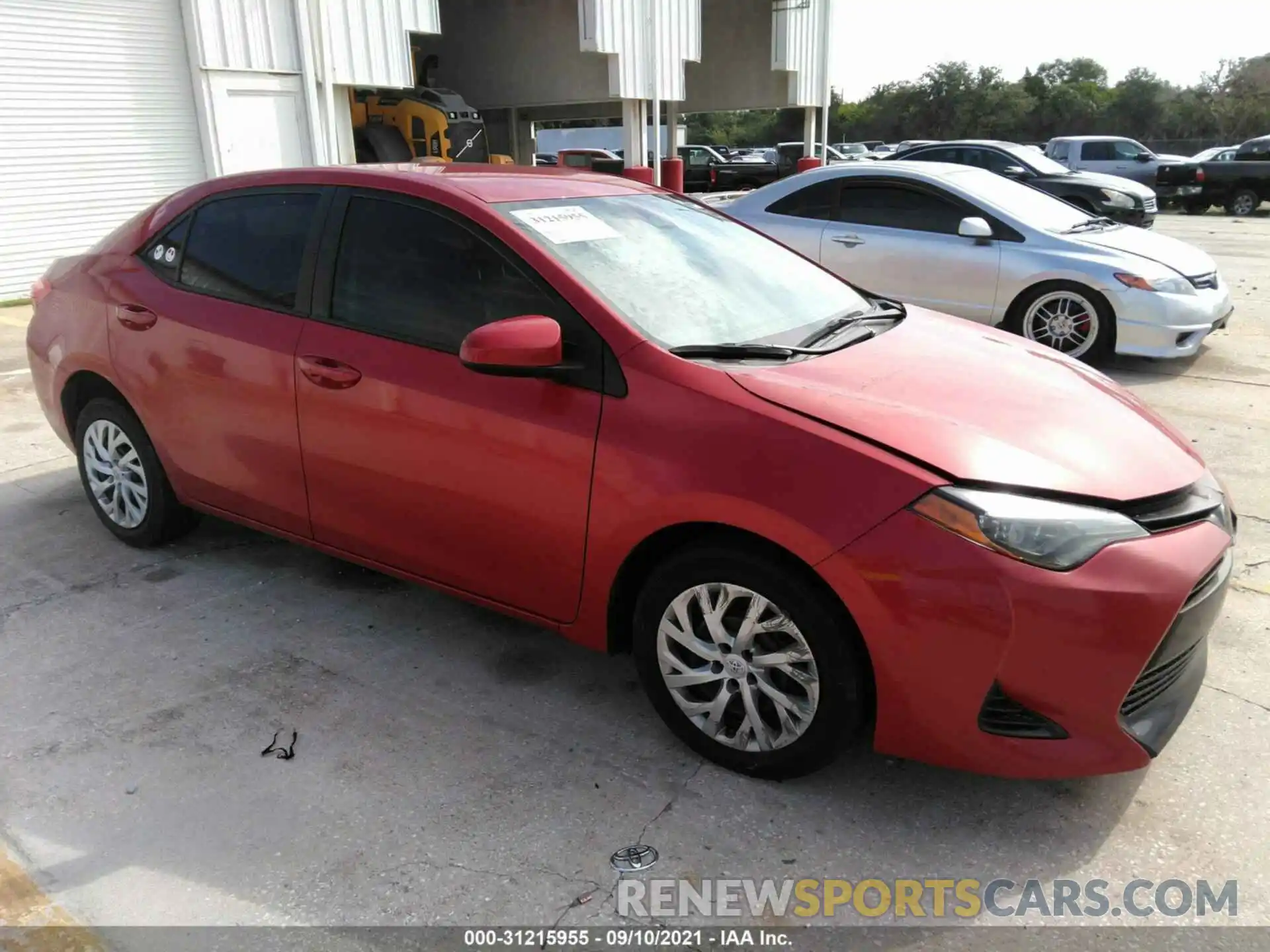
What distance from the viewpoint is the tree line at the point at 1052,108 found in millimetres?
45750

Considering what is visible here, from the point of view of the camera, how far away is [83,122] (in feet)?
37.6

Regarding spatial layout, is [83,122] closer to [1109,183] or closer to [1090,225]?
[1090,225]

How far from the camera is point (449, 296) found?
10.4 ft

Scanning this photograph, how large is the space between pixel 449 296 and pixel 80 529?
104 inches

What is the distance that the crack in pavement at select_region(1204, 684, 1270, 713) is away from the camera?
3.14 meters

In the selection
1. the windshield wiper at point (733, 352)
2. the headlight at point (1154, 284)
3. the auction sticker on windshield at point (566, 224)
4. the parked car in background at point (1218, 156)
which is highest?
the auction sticker on windshield at point (566, 224)

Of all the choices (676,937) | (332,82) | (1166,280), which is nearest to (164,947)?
(676,937)

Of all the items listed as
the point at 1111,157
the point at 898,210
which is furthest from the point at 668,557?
the point at 1111,157

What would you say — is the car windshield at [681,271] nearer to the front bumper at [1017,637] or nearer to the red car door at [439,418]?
the red car door at [439,418]

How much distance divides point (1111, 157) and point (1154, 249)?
728 inches

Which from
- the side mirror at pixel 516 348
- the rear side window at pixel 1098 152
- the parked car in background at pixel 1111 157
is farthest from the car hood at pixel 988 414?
the rear side window at pixel 1098 152

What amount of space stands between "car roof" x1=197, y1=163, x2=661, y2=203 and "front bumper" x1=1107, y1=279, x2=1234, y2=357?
460cm

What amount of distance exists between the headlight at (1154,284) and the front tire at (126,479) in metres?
6.32

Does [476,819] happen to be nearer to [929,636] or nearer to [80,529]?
[929,636]
